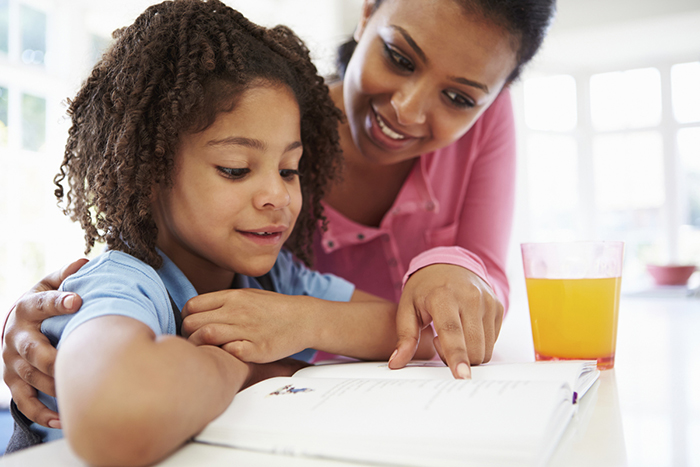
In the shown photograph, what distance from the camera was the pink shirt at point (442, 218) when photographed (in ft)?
4.43

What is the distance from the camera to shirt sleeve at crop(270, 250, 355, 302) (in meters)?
1.12

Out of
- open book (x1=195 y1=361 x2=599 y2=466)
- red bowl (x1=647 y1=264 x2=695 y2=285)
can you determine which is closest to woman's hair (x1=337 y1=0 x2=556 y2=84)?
open book (x1=195 y1=361 x2=599 y2=466)

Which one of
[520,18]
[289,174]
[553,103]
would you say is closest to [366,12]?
[520,18]

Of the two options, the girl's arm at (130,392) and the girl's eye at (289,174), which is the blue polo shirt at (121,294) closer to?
the girl's arm at (130,392)

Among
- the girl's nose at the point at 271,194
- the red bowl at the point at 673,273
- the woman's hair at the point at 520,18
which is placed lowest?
the red bowl at the point at 673,273

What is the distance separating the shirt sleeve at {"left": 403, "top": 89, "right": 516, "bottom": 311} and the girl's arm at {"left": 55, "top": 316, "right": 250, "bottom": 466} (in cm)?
87

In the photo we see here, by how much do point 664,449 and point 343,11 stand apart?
15.8 feet

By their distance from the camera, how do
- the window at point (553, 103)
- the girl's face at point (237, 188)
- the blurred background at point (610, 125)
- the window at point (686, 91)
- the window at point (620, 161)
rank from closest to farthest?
the girl's face at point (237, 188), the blurred background at point (610, 125), the window at point (686, 91), the window at point (620, 161), the window at point (553, 103)

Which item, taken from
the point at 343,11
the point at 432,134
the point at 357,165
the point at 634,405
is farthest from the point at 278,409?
the point at 343,11

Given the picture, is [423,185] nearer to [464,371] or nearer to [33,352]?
[464,371]

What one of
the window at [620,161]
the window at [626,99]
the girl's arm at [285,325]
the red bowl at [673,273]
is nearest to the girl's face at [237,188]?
the girl's arm at [285,325]

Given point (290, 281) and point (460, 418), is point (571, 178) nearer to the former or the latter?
point (290, 281)

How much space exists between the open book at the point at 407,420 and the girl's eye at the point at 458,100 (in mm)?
651

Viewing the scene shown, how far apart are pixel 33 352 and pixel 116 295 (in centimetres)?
16
